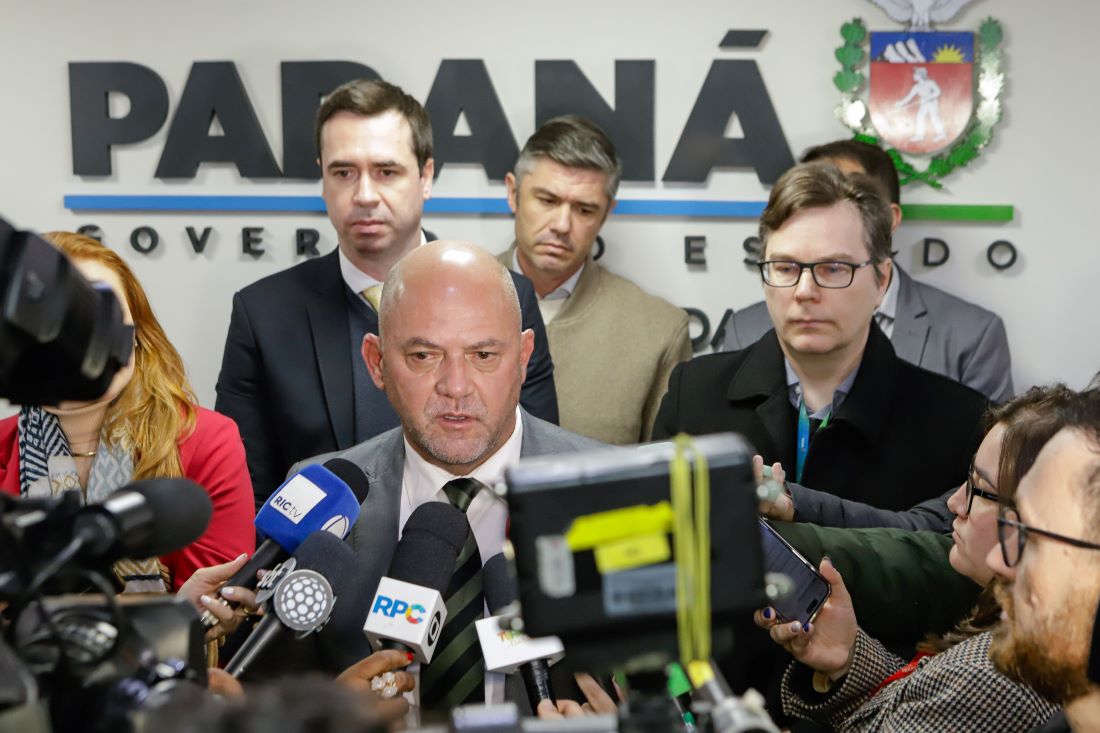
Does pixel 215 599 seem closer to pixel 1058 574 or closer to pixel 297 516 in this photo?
pixel 297 516

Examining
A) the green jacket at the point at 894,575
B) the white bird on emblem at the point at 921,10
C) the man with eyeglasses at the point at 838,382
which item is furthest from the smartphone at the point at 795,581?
the white bird on emblem at the point at 921,10

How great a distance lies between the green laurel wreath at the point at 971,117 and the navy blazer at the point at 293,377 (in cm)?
166

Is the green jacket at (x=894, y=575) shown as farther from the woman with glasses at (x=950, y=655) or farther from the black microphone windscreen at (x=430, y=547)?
the black microphone windscreen at (x=430, y=547)

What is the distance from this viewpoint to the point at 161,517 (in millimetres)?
1228

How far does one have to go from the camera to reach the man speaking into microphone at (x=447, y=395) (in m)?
2.43

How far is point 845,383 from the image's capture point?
120 inches

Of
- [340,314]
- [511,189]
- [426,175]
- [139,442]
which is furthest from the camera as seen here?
[511,189]

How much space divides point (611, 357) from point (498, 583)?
2.02 meters

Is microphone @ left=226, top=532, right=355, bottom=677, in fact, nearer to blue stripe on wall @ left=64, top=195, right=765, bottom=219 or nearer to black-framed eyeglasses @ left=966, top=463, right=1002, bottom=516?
black-framed eyeglasses @ left=966, top=463, right=1002, bottom=516

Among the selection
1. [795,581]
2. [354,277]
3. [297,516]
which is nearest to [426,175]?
[354,277]

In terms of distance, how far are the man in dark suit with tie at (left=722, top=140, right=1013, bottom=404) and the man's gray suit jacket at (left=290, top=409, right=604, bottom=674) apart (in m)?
1.67

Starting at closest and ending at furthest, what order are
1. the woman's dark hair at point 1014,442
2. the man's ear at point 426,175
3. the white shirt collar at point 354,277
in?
the woman's dark hair at point 1014,442 < the white shirt collar at point 354,277 < the man's ear at point 426,175

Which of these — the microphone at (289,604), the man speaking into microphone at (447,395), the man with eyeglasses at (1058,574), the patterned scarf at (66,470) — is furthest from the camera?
the patterned scarf at (66,470)

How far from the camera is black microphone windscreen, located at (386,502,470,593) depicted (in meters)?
1.92
